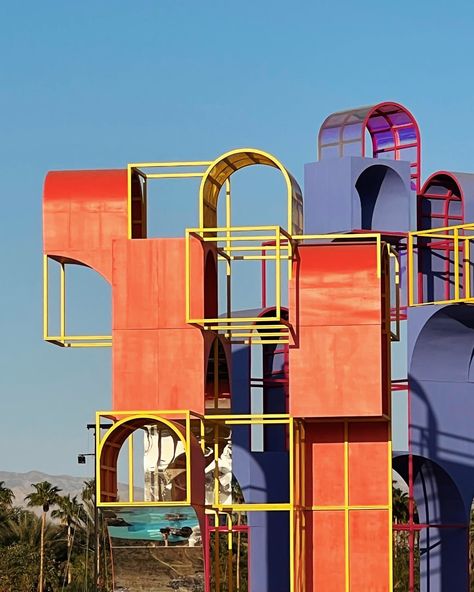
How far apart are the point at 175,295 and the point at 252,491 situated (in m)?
10.8

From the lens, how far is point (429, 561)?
42.7 metres

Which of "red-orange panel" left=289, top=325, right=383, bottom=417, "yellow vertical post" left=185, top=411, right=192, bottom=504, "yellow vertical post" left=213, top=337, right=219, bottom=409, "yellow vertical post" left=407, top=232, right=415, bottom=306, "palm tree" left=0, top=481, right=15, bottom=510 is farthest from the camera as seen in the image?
"palm tree" left=0, top=481, right=15, bottom=510

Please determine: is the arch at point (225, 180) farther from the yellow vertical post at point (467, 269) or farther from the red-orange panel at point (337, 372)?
Answer: the yellow vertical post at point (467, 269)

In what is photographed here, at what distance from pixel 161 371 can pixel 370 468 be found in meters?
4.40

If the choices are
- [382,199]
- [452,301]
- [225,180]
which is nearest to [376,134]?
[382,199]

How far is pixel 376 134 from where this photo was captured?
4403cm

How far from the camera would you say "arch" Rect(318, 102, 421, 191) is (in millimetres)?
42719

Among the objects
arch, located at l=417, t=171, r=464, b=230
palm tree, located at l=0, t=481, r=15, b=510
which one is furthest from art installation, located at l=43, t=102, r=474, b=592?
palm tree, located at l=0, t=481, r=15, b=510

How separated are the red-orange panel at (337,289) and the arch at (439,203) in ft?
32.4

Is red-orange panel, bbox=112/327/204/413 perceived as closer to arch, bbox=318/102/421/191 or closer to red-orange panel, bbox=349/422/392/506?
red-orange panel, bbox=349/422/392/506

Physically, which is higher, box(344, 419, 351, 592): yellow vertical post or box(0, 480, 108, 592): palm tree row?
box(344, 419, 351, 592): yellow vertical post

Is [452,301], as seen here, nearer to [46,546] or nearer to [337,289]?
[337,289]

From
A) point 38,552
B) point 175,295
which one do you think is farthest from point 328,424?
point 38,552

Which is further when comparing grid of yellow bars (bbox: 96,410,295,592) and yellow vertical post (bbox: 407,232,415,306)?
yellow vertical post (bbox: 407,232,415,306)
